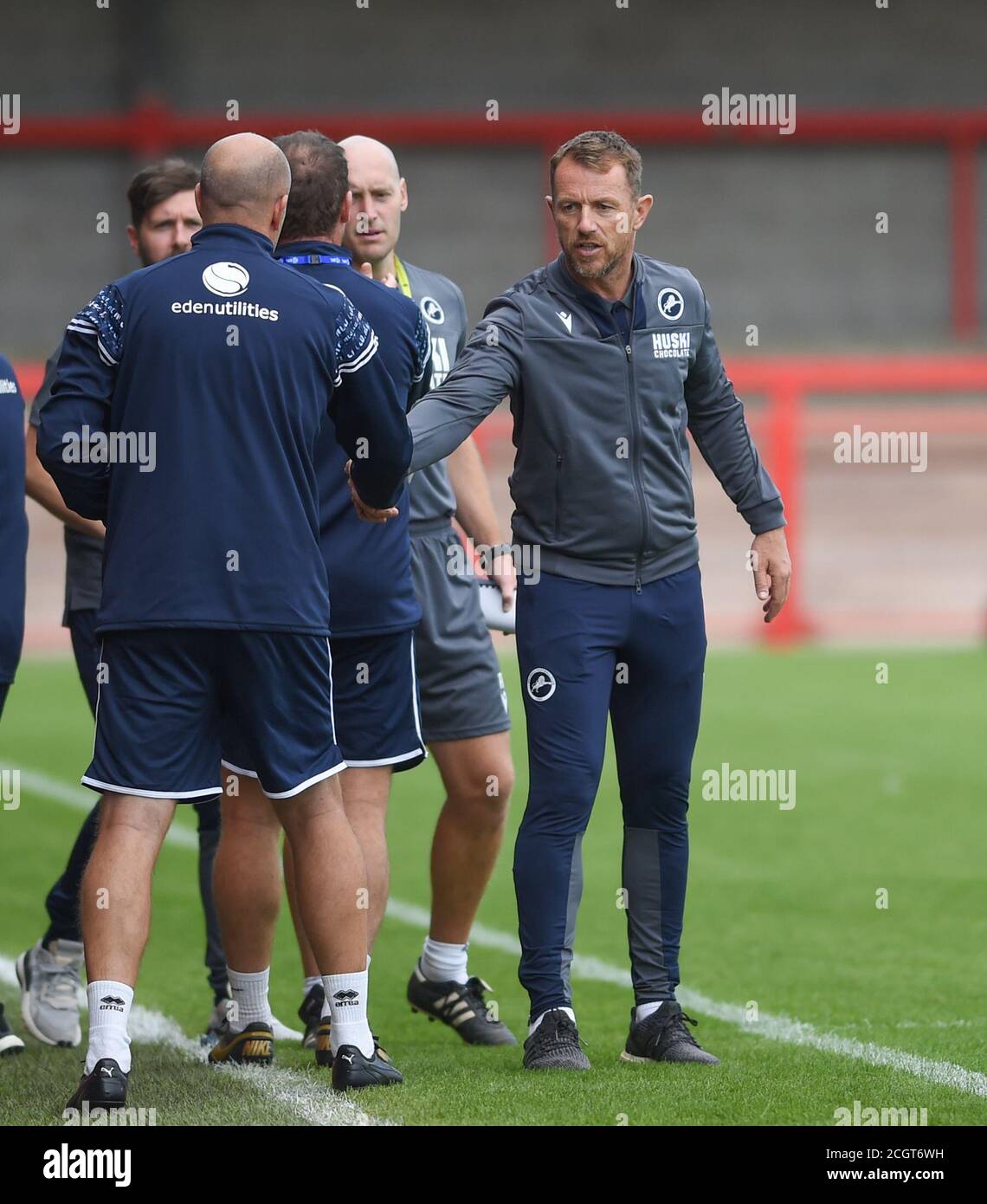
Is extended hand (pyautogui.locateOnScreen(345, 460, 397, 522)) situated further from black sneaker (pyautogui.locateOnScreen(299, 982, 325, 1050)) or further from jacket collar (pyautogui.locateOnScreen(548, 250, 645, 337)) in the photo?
black sneaker (pyautogui.locateOnScreen(299, 982, 325, 1050))

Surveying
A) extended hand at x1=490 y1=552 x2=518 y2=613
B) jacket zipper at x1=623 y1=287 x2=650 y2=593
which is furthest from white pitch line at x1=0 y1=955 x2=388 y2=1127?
extended hand at x1=490 y1=552 x2=518 y2=613

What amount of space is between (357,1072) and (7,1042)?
1.19 metres

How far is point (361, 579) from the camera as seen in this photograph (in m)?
4.44

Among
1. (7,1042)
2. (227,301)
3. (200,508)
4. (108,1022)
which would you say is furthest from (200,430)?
(7,1042)

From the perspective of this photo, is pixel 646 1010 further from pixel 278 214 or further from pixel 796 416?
pixel 796 416

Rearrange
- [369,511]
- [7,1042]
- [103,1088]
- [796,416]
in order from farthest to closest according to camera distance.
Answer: [796,416], [7,1042], [369,511], [103,1088]

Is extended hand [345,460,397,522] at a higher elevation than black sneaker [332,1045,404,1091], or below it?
higher

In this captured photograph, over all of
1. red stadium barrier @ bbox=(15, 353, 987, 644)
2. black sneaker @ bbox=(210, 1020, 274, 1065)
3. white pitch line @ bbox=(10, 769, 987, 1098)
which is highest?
red stadium barrier @ bbox=(15, 353, 987, 644)

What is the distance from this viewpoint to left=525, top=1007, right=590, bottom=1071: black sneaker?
4.34 m

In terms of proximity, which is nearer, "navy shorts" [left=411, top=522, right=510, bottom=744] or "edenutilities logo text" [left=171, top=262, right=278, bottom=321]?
"edenutilities logo text" [left=171, top=262, right=278, bottom=321]

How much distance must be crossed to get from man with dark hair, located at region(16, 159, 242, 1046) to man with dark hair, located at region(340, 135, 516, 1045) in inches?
21.4
